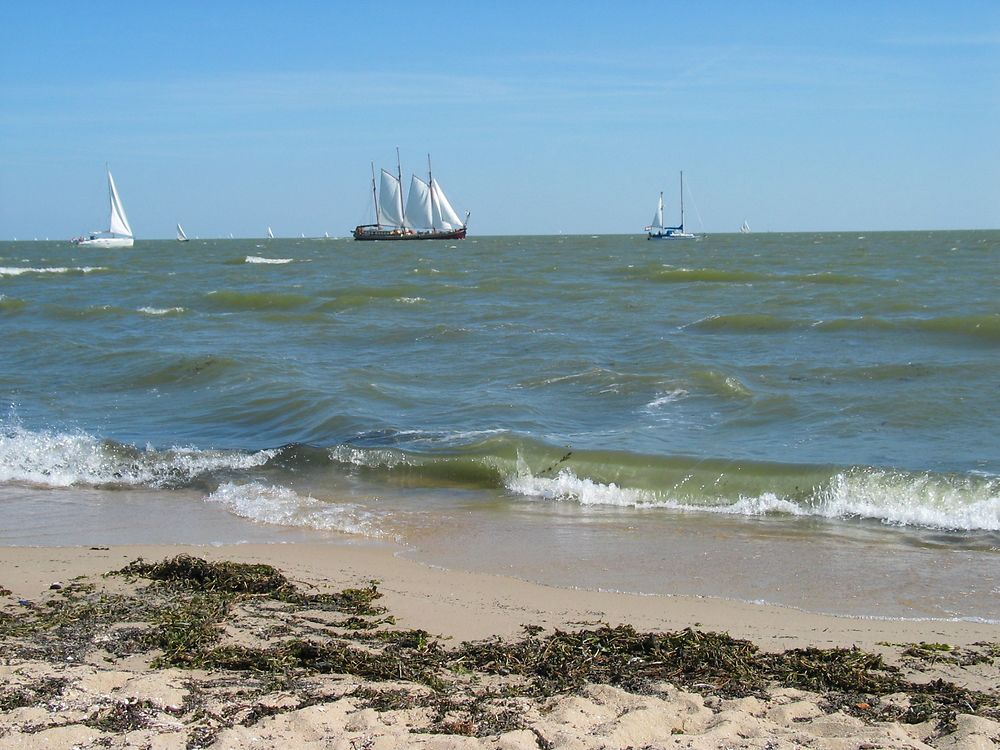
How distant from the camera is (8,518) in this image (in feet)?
27.0

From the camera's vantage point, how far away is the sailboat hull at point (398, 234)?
108 m

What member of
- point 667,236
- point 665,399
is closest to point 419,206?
point 667,236

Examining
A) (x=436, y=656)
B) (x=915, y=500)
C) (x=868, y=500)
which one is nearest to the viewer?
(x=436, y=656)

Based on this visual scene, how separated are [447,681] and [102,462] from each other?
724 cm

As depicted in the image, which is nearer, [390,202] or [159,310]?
[159,310]

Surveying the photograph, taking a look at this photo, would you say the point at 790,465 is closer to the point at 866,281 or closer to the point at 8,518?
the point at 8,518

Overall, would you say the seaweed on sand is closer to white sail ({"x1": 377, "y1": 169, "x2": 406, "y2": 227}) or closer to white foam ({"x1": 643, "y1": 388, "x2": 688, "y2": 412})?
white foam ({"x1": 643, "y1": 388, "x2": 688, "y2": 412})

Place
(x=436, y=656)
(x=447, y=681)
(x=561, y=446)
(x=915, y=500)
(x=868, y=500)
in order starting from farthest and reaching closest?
1. (x=561, y=446)
2. (x=868, y=500)
3. (x=915, y=500)
4. (x=436, y=656)
5. (x=447, y=681)

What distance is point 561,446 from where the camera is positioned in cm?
1057

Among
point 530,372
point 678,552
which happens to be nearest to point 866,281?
point 530,372

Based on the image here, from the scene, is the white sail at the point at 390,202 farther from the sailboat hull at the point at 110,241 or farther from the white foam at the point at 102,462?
the white foam at the point at 102,462

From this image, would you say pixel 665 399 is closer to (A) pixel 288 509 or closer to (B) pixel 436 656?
(A) pixel 288 509

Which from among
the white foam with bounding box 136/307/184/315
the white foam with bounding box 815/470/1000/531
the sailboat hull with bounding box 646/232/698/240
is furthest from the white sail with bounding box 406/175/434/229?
the white foam with bounding box 815/470/1000/531

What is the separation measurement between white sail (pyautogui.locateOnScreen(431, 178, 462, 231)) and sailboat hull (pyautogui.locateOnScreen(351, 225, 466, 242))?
804mm
